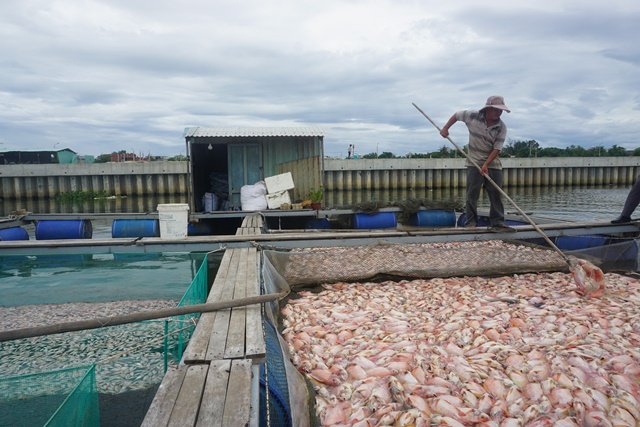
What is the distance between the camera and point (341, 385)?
3312 mm

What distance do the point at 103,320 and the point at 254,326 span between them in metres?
1.09

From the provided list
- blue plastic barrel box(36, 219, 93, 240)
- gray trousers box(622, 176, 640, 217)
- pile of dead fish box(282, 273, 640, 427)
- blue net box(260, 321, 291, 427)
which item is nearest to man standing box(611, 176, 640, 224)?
gray trousers box(622, 176, 640, 217)

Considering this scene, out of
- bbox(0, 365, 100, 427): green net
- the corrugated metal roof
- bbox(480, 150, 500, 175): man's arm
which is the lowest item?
bbox(0, 365, 100, 427): green net

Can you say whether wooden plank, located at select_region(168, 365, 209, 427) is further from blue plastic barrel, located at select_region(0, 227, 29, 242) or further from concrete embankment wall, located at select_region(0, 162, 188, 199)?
concrete embankment wall, located at select_region(0, 162, 188, 199)

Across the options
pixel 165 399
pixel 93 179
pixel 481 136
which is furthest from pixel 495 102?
pixel 93 179

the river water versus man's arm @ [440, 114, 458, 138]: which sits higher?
man's arm @ [440, 114, 458, 138]

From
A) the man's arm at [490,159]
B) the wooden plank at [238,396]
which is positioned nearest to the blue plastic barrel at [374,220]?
the man's arm at [490,159]

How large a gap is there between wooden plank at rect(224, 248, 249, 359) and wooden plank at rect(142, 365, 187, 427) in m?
0.33

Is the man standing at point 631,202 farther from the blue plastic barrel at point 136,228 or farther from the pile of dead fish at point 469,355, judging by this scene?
the blue plastic barrel at point 136,228

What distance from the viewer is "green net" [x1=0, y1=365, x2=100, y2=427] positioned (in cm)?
233

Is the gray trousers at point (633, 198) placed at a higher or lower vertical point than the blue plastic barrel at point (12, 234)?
Result: higher

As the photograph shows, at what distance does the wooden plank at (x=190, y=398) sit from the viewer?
210 centimetres

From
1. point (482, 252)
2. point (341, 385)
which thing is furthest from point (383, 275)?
point (341, 385)

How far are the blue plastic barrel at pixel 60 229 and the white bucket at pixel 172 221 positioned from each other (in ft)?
16.8
